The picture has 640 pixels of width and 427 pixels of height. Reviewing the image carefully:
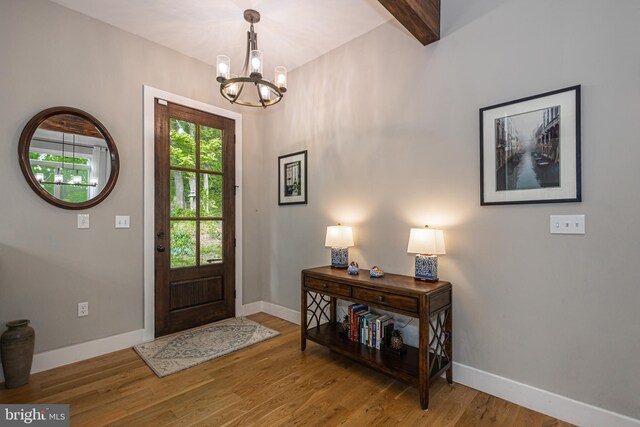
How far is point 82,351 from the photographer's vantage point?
104 inches

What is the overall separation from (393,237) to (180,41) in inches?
113

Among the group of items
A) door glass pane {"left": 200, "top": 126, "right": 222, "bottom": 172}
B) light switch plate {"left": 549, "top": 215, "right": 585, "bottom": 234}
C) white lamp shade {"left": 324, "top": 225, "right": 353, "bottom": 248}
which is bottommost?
white lamp shade {"left": 324, "top": 225, "right": 353, "bottom": 248}

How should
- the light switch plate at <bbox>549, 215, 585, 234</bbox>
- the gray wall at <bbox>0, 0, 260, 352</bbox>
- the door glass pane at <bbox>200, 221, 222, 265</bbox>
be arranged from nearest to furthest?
the light switch plate at <bbox>549, 215, 585, 234</bbox>
the gray wall at <bbox>0, 0, 260, 352</bbox>
the door glass pane at <bbox>200, 221, 222, 265</bbox>

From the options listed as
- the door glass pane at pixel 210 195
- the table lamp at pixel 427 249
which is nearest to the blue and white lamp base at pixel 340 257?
the table lamp at pixel 427 249

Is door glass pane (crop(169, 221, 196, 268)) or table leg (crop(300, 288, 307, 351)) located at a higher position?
door glass pane (crop(169, 221, 196, 268))

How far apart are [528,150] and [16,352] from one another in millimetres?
3794

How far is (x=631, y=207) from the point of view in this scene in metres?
1.67

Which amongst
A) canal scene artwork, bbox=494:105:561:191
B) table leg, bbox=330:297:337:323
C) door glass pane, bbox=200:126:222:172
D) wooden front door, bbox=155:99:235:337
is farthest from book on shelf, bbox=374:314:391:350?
door glass pane, bbox=200:126:222:172

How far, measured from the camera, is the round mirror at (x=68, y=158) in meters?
2.42

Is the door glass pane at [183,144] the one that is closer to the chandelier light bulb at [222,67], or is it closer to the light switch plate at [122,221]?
the light switch plate at [122,221]

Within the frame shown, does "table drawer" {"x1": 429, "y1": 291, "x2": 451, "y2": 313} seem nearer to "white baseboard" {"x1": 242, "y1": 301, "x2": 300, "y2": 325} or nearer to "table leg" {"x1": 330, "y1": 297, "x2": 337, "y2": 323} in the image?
"table leg" {"x1": 330, "y1": 297, "x2": 337, "y2": 323}

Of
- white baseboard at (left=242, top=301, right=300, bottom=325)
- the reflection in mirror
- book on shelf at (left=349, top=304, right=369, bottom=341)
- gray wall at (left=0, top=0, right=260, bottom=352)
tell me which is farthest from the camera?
white baseboard at (left=242, top=301, right=300, bottom=325)

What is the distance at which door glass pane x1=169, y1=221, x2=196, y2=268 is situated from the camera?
10.5ft

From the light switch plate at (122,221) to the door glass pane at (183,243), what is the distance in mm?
399
